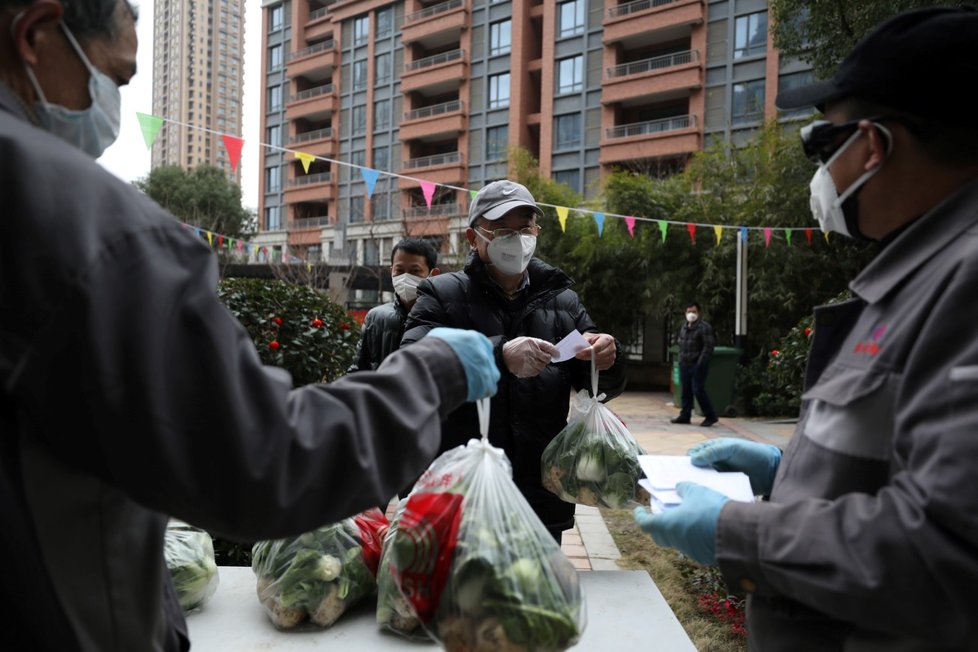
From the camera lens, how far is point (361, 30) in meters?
38.3

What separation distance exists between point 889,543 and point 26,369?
1.13 m

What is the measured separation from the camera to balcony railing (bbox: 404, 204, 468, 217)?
3023 cm

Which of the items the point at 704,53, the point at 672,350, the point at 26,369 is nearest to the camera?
the point at 26,369

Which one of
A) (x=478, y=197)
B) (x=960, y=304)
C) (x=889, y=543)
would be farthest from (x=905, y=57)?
(x=478, y=197)

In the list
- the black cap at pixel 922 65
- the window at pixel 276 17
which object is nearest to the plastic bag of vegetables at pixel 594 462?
the black cap at pixel 922 65

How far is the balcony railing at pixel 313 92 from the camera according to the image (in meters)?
39.4

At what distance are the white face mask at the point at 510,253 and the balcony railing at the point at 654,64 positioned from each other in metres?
26.1

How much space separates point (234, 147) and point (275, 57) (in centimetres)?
4071

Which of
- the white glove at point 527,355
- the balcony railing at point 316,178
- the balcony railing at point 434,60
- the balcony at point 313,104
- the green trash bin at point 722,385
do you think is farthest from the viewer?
the balcony railing at point 316,178

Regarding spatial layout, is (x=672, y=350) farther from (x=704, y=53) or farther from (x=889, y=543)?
(x=704, y=53)

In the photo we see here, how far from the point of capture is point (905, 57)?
106cm

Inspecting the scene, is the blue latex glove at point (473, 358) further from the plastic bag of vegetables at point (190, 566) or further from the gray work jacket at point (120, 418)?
the plastic bag of vegetables at point (190, 566)

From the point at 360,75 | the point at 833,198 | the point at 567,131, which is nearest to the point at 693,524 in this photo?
the point at 833,198

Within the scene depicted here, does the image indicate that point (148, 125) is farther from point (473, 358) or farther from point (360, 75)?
point (360, 75)
